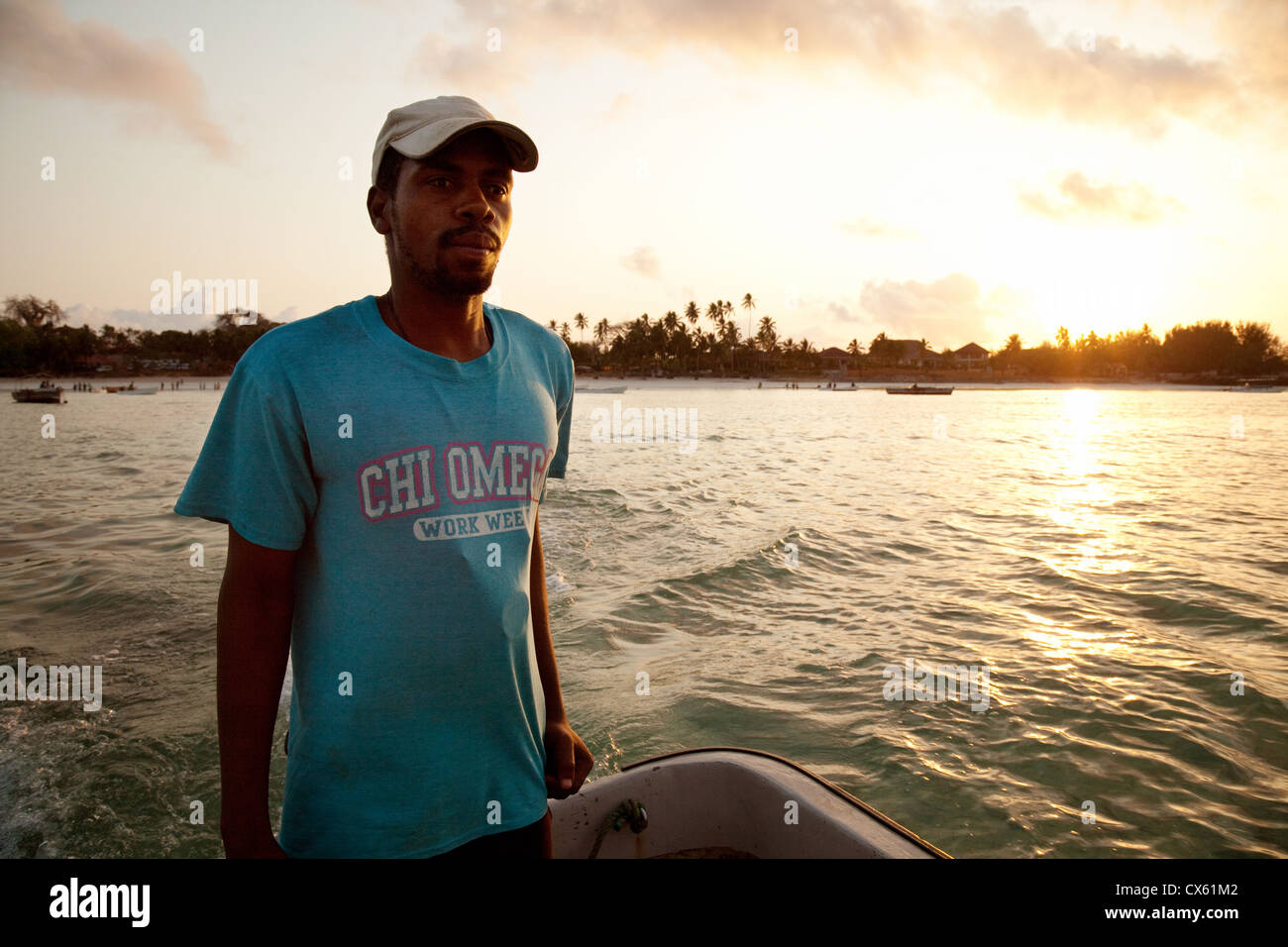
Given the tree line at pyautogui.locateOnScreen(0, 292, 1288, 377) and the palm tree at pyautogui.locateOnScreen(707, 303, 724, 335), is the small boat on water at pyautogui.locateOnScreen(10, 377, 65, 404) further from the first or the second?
the palm tree at pyautogui.locateOnScreen(707, 303, 724, 335)

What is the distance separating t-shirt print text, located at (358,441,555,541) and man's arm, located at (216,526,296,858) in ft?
0.80

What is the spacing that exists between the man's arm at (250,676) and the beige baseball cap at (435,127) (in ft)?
3.12

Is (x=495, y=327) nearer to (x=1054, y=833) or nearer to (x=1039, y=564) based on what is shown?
(x=1054, y=833)

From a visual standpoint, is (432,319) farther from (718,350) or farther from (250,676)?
(718,350)

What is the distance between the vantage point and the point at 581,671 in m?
7.66

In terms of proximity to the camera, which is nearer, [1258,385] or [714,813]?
[714,813]

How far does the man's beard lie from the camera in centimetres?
180

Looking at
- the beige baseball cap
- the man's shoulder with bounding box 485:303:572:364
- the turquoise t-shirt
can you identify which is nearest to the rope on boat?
the turquoise t-shirt

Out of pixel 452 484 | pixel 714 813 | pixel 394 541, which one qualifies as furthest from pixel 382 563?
pixel 714 813

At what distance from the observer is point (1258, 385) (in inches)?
4577

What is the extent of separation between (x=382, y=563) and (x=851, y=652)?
7387 mm

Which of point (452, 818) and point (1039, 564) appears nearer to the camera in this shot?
point (452, 818)

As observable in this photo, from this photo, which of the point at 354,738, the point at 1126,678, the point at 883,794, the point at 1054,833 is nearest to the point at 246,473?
the point at 354,738

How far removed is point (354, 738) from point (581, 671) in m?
6.13
